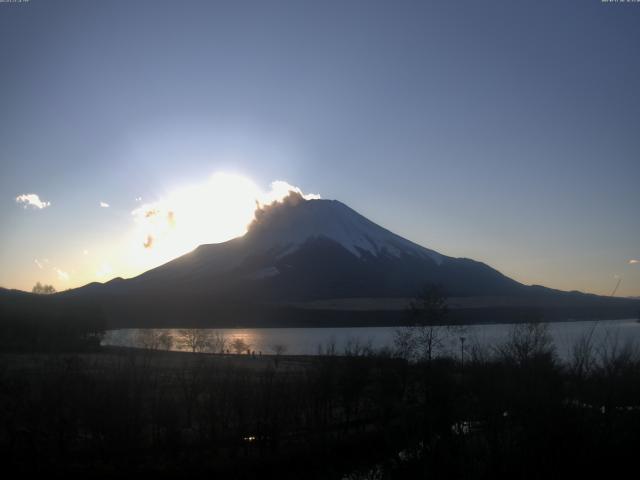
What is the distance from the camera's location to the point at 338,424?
20.0m

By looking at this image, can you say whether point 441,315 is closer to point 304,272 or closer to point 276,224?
point 304,272

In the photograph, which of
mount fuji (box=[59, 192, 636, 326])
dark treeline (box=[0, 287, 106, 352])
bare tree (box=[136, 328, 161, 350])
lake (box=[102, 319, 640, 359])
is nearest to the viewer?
lake (box=[102, 319, 640, 359])

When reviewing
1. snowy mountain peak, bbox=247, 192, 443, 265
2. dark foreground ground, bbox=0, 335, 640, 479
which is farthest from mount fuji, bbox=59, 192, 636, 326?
dark foreground ground, bbox=0, 335, 640, 479

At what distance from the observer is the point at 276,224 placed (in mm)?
197500

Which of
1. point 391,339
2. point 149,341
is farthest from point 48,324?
point 391,339

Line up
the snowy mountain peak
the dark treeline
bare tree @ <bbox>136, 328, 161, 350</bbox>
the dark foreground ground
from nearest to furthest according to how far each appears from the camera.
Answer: the dark foreground ground, the dark treeline, bare tree @ <bbox>136, 328, 161, 350</bbox>, the snowy mountain peak

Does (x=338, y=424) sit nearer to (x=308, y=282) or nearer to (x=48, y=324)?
(x=48, y=324)

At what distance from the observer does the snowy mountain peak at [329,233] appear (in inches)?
7190

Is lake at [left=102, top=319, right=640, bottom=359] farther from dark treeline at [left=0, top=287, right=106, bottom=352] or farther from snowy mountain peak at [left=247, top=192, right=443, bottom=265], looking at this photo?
snowy mountain peak at [left=247, top=192, right=443, bottom=265]

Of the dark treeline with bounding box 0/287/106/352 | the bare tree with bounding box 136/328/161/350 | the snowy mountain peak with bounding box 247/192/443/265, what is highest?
the snowy mountain peak with bounding box 247/192/443/265

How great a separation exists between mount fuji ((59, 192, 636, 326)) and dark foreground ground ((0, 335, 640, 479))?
90453 mm

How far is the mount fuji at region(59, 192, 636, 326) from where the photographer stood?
121250mm

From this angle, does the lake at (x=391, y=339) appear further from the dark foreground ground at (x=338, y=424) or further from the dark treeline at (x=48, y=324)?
the dark foreground ground at (x=338, y=424)

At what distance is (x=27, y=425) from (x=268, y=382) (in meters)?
7.50
